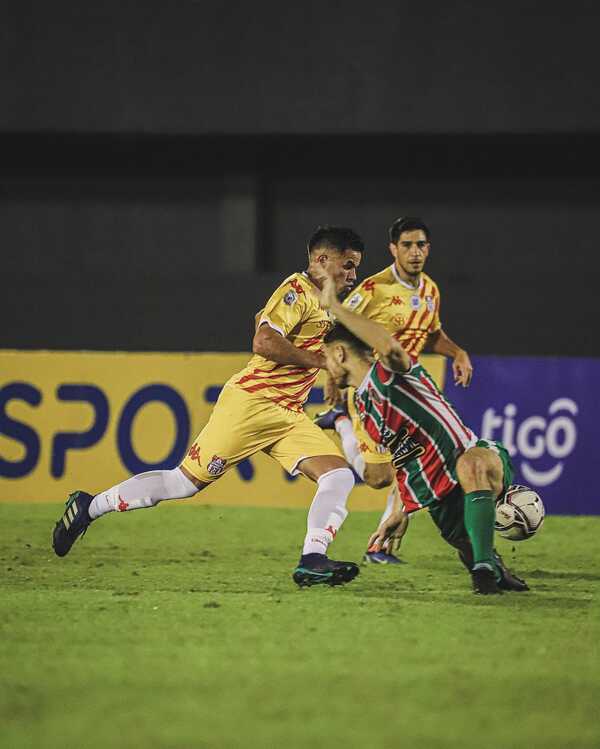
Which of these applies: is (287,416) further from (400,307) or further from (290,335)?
(400,307)

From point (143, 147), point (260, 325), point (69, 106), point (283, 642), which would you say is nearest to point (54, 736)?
point (283, 642)

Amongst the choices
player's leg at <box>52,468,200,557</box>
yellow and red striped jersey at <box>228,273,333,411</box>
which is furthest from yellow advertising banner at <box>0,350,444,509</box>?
yellow and red striped jersey at <box>228,273,333,411</box>

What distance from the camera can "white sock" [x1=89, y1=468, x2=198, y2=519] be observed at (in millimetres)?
7016

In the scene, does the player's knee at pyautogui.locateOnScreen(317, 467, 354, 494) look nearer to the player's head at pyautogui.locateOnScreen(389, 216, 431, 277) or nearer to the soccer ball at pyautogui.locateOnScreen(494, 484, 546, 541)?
the soccer ball at pyautogui.locateOnScreen(494, 484, 546, 541)

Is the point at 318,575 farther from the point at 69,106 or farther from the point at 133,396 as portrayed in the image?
the point at 69,106

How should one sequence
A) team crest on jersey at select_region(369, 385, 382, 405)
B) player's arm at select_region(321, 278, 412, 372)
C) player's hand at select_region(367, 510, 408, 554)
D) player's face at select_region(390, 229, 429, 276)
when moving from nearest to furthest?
player's arm at select_region(321, 278, 412, 372), team crest on jersey at select_region(369, 385, 382, 405), player's hand at select_region(367, 510, 408, 554), player's face at select_region(390, 229, 429, 276)

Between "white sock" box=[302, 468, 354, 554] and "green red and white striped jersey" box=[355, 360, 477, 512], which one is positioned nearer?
"green red and white striped jersey" box=[355, 360, 477, 512]

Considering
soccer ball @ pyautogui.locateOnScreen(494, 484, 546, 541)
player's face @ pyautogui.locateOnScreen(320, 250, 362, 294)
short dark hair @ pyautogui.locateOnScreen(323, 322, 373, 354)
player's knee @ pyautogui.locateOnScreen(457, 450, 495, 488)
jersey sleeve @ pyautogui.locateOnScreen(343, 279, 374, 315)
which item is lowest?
soccer ball @ pyautogui.locateOnScreen(494, 484, 546, 541)

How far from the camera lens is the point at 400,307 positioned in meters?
7.99

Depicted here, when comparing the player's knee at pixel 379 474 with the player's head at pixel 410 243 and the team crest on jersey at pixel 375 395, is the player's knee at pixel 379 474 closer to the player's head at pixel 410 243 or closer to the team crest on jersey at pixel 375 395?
the player's head at pixel 410 243

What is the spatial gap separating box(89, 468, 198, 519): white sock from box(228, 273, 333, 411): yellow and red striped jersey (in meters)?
0.57

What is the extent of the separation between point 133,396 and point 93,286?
7.45 ft

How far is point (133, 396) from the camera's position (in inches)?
414

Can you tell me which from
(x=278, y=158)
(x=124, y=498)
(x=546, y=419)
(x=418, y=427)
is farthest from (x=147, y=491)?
(x=278, y=158)
